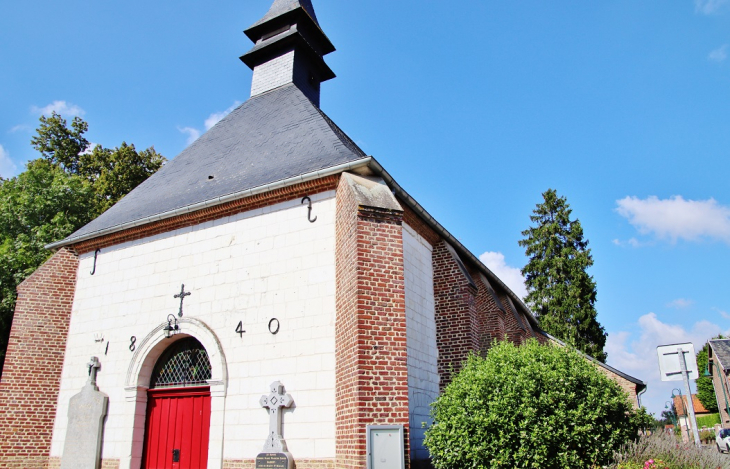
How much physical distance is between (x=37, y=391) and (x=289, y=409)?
18.3 feet

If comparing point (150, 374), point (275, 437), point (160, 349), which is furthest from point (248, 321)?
point (150, 374)

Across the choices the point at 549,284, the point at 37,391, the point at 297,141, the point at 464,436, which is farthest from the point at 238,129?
the point at 549,284

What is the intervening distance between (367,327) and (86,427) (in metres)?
5.66

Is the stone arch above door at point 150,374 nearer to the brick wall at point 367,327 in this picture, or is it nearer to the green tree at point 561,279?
the brick wall at point 367,327

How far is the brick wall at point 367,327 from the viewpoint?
621 cm

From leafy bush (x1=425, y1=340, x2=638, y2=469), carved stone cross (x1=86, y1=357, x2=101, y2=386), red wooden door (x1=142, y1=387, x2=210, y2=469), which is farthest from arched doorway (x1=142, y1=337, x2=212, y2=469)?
leafy bush (x1=425, y1=340, x2=638, y2=469)

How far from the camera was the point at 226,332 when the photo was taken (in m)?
8.10

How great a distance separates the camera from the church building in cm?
679

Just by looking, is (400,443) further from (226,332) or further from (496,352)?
(226,332)

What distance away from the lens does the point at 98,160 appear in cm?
2009

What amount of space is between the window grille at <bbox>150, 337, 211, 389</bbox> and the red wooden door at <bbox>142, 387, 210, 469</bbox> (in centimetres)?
14

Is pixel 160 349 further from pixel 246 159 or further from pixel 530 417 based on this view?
pixel 530 417

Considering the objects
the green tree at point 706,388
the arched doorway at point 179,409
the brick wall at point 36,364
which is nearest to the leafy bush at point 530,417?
the arched doorway at point 179,409

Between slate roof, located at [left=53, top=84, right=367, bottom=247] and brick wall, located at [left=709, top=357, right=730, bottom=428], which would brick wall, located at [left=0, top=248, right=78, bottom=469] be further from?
brick wall, located at [left=709, top=357, right=730, bottom=428]
